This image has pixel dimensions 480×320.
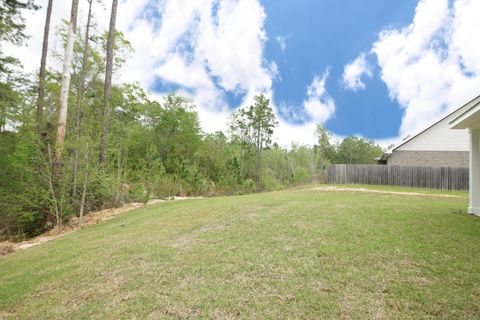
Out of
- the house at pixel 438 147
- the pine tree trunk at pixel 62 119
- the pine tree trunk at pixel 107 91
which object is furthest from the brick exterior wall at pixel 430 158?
the pine tree trunk at pixel 62 119

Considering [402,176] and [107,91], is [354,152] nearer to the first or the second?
[402,176]

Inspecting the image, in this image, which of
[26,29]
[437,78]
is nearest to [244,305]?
[26,29]

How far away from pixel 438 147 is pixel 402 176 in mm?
2921

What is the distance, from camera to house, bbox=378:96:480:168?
49.4ft

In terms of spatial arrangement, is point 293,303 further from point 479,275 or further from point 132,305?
point 479,275

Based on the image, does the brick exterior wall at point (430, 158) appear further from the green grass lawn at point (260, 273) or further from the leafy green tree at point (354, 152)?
the leafy green tree at point (354, 152)

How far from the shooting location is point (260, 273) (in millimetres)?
2988

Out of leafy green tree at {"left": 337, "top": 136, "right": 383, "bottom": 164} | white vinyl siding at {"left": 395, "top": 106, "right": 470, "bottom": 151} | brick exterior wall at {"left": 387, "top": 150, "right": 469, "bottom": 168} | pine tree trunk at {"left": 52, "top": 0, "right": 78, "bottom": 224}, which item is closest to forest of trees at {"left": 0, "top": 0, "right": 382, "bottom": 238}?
pine tree trunk at {"left": 52, "top": 0, "right": 78, "bottom": 224}

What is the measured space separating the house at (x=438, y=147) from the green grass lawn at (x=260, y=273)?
13065mm

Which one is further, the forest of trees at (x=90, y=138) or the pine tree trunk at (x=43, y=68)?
the pine tree trunk at (x=43, y=68)

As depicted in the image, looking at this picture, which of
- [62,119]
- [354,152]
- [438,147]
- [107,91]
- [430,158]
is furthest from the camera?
[354,152]

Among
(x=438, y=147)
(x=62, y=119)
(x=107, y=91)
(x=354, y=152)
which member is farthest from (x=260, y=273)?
(x=354, y=152)

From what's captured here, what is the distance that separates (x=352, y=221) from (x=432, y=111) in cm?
1566

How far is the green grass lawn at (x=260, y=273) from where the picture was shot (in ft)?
7.66
